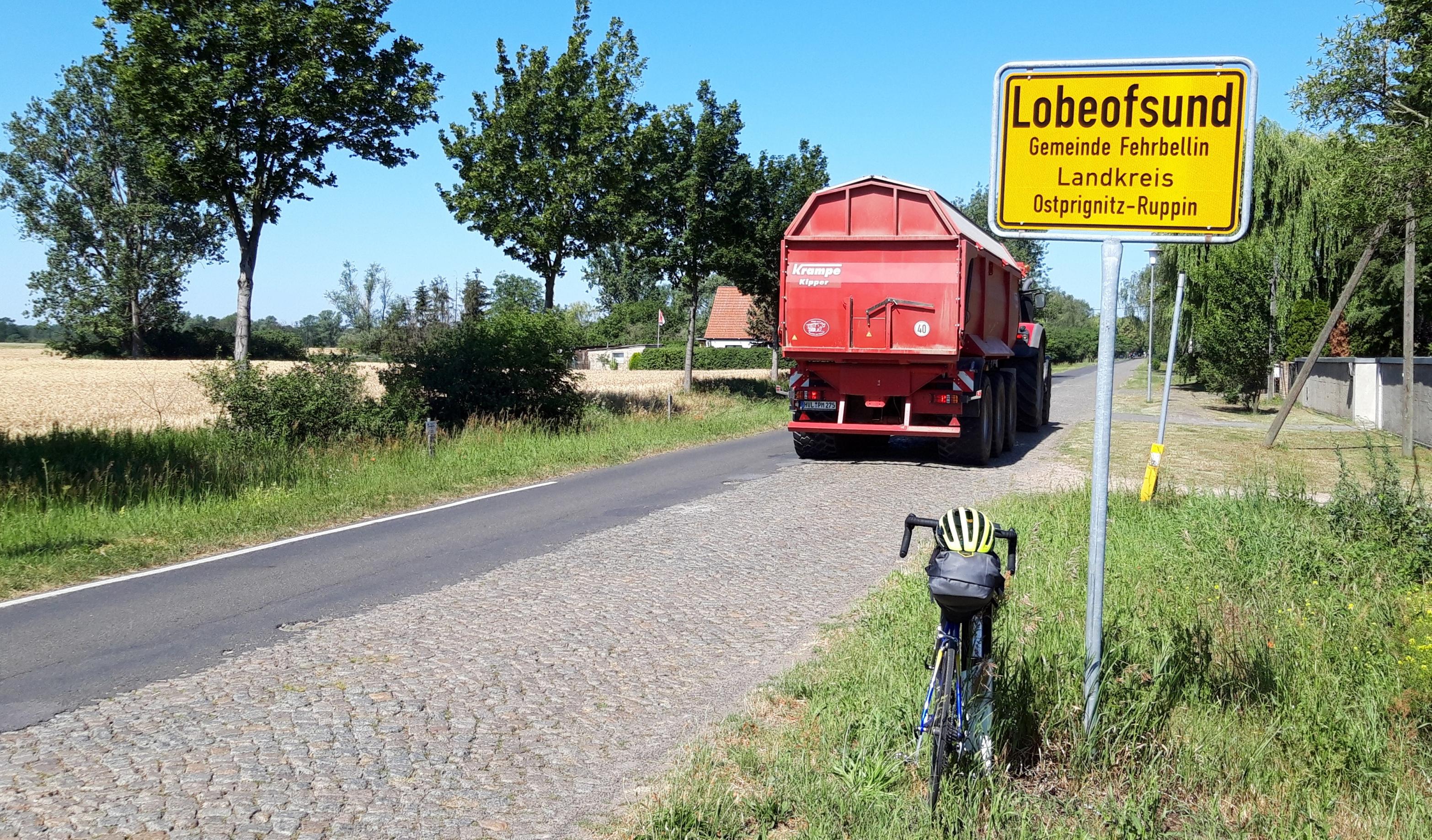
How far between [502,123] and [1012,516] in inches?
714

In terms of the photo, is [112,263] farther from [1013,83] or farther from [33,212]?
[1013,83]

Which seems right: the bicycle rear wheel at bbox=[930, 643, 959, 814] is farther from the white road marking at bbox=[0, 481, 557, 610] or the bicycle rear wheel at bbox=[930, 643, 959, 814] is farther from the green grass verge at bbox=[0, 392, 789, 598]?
the green grass verge at bbox=[0, 392, 789, 598]

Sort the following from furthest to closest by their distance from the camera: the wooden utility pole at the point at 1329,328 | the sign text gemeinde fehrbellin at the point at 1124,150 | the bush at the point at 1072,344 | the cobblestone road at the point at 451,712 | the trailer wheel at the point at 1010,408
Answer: the bush at the point at 1072,344, the trailer wheel at the point at 1010,408, the wooden utility pole at the point at 1329,328, the sign text gemeinde fehrbellin at the point at 1124,150, the cobblestone road at the point at 451,712

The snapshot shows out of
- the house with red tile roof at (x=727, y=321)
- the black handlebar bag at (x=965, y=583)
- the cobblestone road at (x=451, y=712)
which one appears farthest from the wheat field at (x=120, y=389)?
the house with red tile roof at (x=727, y=321)

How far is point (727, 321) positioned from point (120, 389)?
59.0 meters

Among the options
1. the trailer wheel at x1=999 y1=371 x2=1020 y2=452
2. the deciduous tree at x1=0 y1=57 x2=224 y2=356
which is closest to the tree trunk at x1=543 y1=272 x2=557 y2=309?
the trailer wheel at x1=999 y1=371 x2=1020 y2=452

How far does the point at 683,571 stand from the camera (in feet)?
26.6

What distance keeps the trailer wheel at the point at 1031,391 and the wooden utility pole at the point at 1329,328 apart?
418 centimetres

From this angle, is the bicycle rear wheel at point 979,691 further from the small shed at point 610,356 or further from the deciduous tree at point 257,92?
the small shed at point 610,356

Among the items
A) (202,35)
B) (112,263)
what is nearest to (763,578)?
(202,35)

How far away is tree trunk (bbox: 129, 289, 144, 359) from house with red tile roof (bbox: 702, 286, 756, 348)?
140 ft

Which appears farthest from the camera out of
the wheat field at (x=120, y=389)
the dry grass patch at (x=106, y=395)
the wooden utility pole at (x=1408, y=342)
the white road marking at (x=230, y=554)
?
the wheat field at (x=120, y=389)

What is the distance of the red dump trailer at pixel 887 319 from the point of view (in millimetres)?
14344

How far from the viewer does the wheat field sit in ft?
75.6
